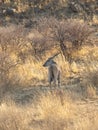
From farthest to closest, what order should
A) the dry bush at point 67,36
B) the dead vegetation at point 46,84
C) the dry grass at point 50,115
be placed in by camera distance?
the dry bush at point 67,36 → the dead vegetation at point 46,84 → the dry grass at point 50,115

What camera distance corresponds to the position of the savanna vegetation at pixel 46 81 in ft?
30.0

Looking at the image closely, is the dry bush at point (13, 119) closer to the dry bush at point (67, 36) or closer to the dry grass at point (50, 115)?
the dry grass at point (50, 115)

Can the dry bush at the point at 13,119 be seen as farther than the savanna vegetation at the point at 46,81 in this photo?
No

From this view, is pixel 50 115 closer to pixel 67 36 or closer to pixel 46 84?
pixel 46 84

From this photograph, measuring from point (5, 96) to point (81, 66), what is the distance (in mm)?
4600

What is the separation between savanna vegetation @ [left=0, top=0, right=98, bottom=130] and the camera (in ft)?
30.0

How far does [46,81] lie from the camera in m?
13.7

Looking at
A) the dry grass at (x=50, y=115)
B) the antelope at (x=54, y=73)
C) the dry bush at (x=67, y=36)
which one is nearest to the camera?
the dry grass at (x=50, y=115)

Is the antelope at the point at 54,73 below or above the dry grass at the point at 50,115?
above

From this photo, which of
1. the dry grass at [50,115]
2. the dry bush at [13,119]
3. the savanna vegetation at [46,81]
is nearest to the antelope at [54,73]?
the savanna vegetation at [46,81]

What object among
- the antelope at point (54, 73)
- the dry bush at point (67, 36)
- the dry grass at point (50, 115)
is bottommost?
the dry grass at point (50, 115)

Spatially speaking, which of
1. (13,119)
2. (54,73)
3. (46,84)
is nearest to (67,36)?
(46,84)

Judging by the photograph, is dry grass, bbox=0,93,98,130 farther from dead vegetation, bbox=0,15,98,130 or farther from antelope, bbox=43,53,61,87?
antelope, bbox=43,53,61,87

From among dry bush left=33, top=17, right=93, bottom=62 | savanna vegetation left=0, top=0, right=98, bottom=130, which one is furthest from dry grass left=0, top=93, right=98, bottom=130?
dry bush left=33, top=17, right=93, bottom=62
